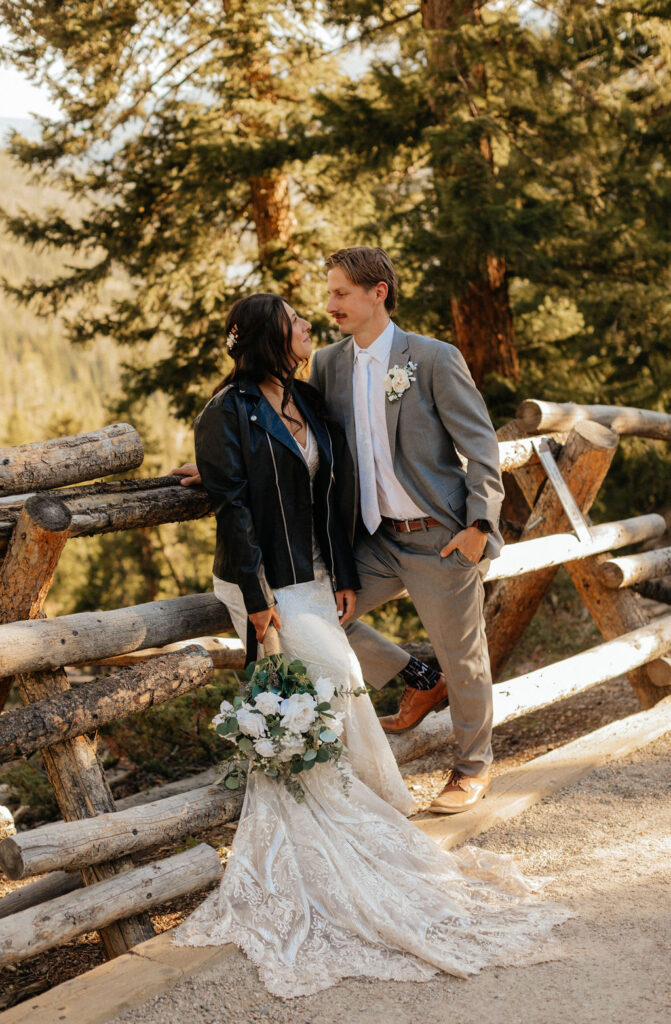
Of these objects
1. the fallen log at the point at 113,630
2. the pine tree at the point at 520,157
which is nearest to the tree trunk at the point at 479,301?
the pine tree at the point at 520,157

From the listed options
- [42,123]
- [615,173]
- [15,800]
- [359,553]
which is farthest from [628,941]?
[42,123]

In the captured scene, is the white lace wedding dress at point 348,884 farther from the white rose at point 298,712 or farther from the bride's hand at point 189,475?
the bride's hand at point 189,475

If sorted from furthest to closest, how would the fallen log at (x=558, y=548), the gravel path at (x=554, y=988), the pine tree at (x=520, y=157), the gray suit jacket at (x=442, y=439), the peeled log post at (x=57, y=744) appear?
the pine tree at (x=520, y=157), the fallen log at (x=558, y=548), the gray suit jacket at (x=442, y=439), the peeled log post at (x=57, y=744), the gravel path at (x=554, y=988)

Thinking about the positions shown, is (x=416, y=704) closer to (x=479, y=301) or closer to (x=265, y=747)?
(x=265, y=747)

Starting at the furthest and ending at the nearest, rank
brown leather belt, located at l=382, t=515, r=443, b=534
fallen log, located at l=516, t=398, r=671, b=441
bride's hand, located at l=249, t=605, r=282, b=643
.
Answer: fallen log, located at l=516, t=398, r=671, b=441, brown leather belt, located at l=382, t=515, r=443, b=534, bride's hand, located at l=249, t=605, r=282, b=643

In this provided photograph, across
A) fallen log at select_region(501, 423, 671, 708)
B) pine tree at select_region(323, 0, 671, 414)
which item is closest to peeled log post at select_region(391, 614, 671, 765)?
fallen log at select_region(501, 423, 671, 708)

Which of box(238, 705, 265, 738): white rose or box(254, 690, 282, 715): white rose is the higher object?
box(254, 690, 282, 715): white rose

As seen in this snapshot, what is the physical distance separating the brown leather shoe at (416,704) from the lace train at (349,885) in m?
0.69

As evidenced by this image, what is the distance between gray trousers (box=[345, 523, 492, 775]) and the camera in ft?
12.0

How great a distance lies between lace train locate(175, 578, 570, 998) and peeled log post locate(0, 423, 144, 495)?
62cm

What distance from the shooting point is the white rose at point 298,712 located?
3.07 meters

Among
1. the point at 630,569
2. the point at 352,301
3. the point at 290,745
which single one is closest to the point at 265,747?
the point at 290,745

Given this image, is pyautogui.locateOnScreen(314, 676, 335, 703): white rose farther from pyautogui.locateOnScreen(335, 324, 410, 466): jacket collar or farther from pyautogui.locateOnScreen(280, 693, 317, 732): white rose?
pyautogui.locateOnScreen(335, 324, 410, 466): jacket collar

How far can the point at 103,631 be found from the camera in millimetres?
3209
